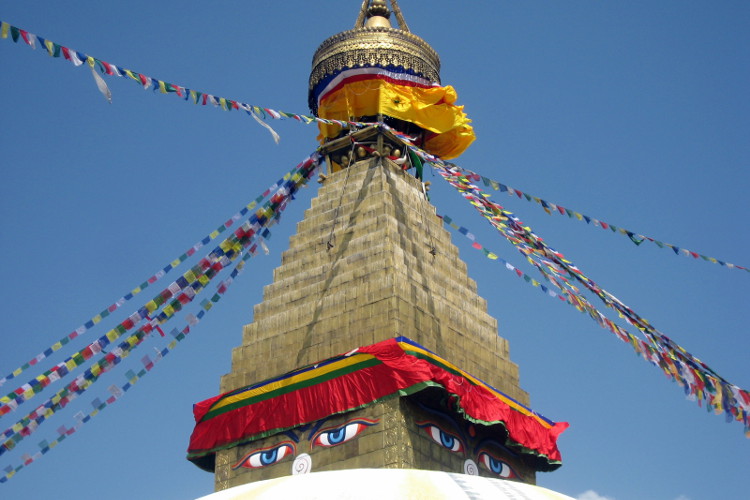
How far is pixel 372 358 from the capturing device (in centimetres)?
1709

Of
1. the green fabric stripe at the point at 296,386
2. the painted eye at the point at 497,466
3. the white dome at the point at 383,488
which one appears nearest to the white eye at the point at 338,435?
the green fabric stripe at the point at 296,386

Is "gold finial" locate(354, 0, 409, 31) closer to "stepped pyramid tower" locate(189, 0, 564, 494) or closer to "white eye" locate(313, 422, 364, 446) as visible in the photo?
"stepped pyramid tower" locate(189, 0, 564, 494)

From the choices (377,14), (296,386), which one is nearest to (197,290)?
(296,386)

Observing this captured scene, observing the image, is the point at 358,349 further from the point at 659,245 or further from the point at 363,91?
the point at 363,91

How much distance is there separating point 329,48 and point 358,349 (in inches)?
296

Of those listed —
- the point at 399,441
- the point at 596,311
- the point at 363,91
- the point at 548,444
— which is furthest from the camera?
the point at 363,91

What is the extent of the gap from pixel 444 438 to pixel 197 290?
15.4ft

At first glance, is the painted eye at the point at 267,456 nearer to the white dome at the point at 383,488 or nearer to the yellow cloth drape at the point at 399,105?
the white dome at the point at 383,488

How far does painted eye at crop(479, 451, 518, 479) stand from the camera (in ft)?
59.3

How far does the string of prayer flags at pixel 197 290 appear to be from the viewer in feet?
54.8

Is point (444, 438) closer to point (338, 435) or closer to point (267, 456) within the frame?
point (338, 435)

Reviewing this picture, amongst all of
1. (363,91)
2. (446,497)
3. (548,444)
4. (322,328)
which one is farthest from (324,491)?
(363,91)

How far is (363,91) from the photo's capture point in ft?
72.2

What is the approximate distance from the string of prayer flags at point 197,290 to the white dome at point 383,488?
532 centimetres
